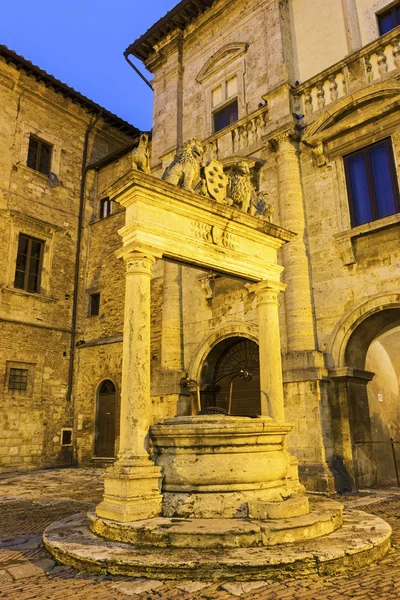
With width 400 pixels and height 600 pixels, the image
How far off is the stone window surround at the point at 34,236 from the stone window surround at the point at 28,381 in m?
2.14

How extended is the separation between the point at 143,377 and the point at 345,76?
8437mm

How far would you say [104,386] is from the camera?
1498cm

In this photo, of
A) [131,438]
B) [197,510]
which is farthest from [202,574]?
[131,438]

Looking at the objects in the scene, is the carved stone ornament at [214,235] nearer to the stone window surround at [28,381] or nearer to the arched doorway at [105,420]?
the arched doorway at [105,420]

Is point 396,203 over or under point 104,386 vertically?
over

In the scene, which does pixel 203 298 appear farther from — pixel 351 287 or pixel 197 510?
pixel 197 510

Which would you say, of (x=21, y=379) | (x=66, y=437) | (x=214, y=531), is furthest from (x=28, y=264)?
(x=214, y=531)

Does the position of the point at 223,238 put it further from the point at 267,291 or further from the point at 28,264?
the point at 28,264

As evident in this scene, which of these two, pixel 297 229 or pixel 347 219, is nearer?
pixel 347 219

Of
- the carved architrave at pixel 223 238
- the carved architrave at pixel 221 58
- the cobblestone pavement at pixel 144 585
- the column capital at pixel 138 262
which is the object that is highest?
the carved architrave at pixel 221 58

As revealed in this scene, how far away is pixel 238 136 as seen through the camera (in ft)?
40.2

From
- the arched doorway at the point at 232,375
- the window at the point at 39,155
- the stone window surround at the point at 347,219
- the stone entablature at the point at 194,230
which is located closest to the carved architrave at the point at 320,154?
the stone window surround at the point at 347,219

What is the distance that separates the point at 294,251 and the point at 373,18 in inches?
218

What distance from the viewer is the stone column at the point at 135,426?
489cm
